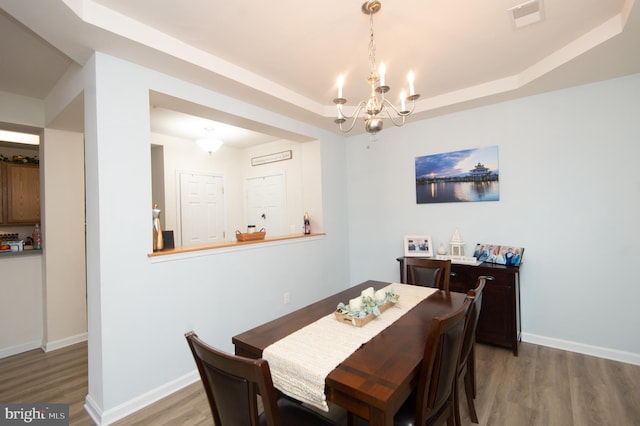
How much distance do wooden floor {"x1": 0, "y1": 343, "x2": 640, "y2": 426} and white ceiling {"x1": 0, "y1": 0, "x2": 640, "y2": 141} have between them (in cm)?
231

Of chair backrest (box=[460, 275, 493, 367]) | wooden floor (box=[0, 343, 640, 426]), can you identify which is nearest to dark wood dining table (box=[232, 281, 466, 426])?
chair backrest (box=[460, 275, 493, 367])

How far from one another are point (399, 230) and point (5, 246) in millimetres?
4435

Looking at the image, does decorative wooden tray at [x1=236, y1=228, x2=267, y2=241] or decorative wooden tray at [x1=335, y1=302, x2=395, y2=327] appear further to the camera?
decorative wooden tray at [x1=236, y1=228, x2=267, y2=241]

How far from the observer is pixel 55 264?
303cm

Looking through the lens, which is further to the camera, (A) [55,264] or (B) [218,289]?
(A) [55,264]

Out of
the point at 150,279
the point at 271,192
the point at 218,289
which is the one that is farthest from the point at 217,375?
the point at 271,192

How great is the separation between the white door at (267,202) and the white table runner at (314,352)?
3209mm

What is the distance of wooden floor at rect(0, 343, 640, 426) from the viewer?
1866 mm

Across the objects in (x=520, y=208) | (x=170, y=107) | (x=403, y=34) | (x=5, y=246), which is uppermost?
(x=403, y=34)

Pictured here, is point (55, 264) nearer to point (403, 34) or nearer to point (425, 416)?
point (425, 416)

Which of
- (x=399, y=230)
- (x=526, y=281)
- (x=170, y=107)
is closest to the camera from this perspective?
(x=170, y=107)

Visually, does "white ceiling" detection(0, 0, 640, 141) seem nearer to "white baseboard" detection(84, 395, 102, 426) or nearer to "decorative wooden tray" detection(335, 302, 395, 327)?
"decorative wooden tray" detection(335, 302, 395, 327)

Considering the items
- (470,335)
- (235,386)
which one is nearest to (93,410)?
(235,386)

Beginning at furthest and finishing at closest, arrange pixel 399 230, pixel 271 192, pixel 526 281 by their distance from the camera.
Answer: pixel 271 192 → pixel 399 230 → pixel 526 281
